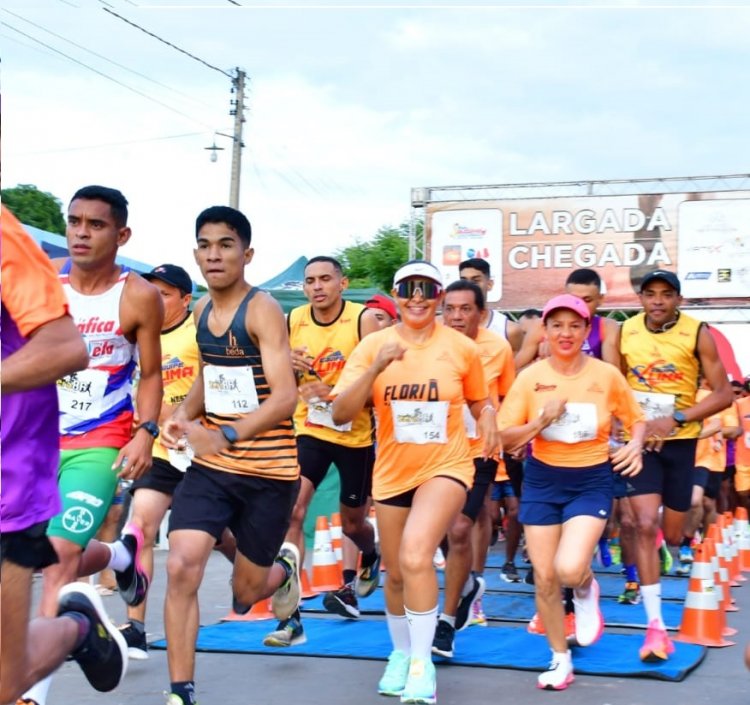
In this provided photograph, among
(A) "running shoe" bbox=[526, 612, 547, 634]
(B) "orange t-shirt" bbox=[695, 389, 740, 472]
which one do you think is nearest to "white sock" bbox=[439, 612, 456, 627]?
(A) "running shoe" bbox=[526, 612, 547, 634]

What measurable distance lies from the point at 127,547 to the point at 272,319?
1479 millimetres

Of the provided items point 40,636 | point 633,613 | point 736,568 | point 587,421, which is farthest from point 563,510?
point 736,568

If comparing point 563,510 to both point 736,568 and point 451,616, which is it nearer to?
point 451,616

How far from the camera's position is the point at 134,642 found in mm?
7715

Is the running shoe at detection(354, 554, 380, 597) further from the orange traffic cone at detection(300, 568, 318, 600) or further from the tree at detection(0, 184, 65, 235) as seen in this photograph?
the tree at detection(0, 184, 65, 235)

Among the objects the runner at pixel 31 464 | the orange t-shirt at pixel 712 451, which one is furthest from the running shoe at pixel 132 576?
the orange t-shirt at pixel 712 451

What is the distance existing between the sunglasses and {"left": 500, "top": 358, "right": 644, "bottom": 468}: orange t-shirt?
31.7 inches

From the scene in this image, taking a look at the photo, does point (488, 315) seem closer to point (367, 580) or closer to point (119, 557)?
point (367, 580)

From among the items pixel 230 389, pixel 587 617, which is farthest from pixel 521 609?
pixel 230 389

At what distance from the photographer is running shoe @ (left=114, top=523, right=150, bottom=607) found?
678cm

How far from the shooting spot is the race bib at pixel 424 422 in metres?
7.03

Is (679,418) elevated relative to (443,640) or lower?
elevated

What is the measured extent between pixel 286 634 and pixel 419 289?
8.23ft

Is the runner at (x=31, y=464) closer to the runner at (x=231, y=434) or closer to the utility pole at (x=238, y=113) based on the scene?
the runner at (x=231, y=434)
